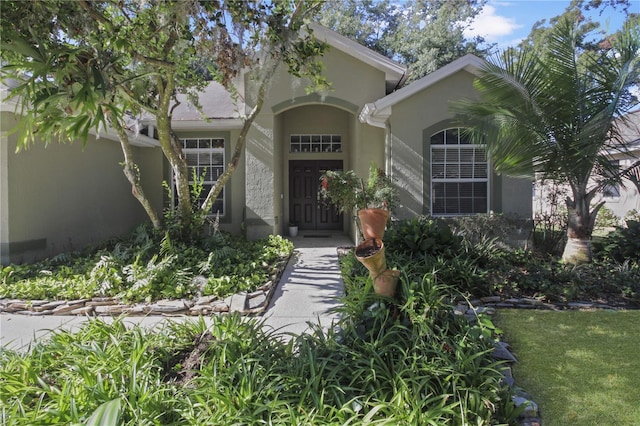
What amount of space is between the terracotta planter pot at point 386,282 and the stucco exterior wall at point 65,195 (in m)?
6.10

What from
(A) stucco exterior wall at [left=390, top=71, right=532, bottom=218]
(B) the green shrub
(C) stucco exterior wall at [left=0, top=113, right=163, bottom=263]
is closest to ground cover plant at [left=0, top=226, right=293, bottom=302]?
(C) stucco exterior wall at [left=0, top=113, right=163, bottom=263]

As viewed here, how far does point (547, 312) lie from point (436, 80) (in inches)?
238

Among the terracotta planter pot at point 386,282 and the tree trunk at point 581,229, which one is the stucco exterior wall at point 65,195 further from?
the tree trunk at point 581,229

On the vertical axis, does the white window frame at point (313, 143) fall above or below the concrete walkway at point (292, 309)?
above

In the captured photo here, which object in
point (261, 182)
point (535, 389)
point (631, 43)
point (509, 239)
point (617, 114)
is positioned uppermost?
point (631, 43)

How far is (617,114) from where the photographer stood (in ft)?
22.4

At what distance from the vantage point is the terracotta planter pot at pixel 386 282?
4.18 meters

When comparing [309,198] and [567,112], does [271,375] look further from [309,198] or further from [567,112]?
[309,198]

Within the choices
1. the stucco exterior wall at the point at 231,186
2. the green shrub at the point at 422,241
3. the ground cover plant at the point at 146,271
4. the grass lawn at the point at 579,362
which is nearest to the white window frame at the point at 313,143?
the stucco exterior wall at the point at 231,186

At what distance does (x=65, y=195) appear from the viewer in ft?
31.8

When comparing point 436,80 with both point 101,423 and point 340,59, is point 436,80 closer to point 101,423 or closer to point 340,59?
point 340,59

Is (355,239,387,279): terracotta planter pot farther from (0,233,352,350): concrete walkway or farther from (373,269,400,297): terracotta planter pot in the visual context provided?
(0,233,352,350): concrete walkway

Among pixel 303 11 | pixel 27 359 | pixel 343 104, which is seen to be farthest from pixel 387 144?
pixel 27 359

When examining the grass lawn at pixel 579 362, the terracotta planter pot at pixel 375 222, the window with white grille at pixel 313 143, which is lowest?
the grass lawn at pixel 579 362
